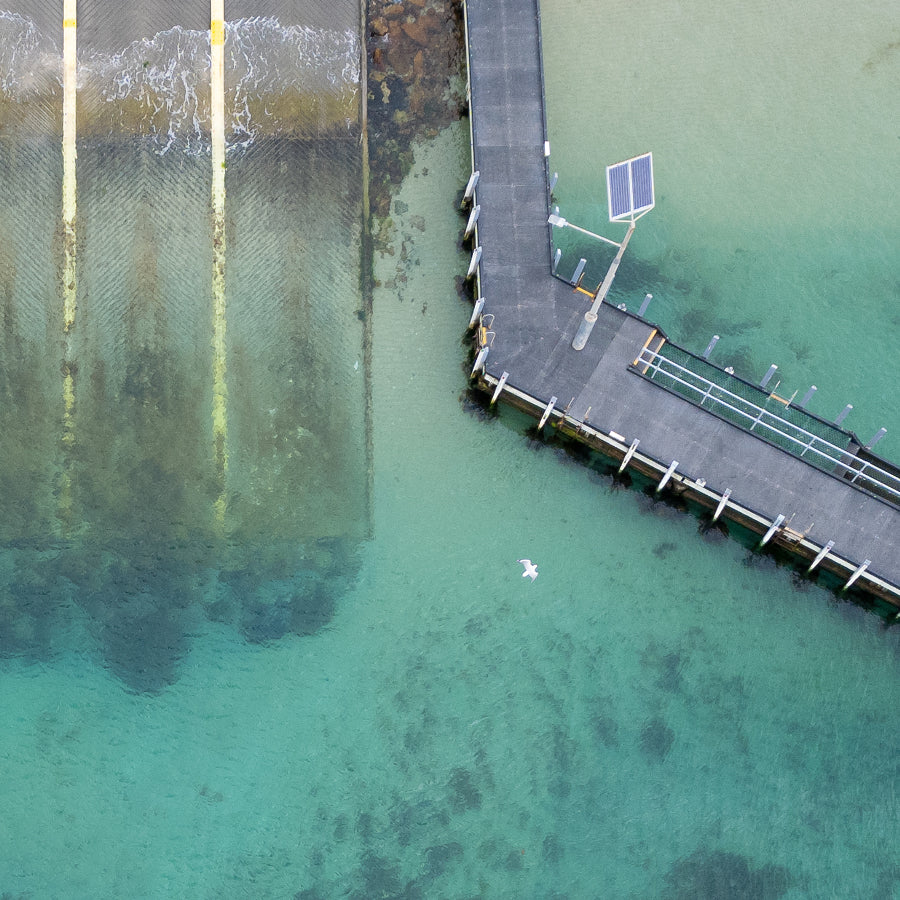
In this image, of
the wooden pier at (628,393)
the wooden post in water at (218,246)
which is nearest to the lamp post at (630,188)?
the wooden pier at (628,393)

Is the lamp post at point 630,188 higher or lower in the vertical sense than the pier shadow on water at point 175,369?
higher

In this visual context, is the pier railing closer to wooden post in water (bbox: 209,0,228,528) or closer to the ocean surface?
the ocean surface

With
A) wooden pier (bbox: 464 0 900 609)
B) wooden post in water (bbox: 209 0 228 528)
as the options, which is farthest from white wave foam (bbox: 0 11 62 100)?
wooden pier (bbox: 464 0 900 609)

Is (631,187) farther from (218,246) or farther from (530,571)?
(218,246)

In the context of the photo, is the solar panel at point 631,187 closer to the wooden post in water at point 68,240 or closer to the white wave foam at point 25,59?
the wooden post in water at point 68,240

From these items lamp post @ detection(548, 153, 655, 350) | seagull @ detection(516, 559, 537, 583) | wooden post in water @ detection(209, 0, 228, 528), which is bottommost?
seagull @ detection(516, 559, 537, 583)

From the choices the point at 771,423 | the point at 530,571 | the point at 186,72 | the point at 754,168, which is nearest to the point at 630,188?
the point at 754,168
